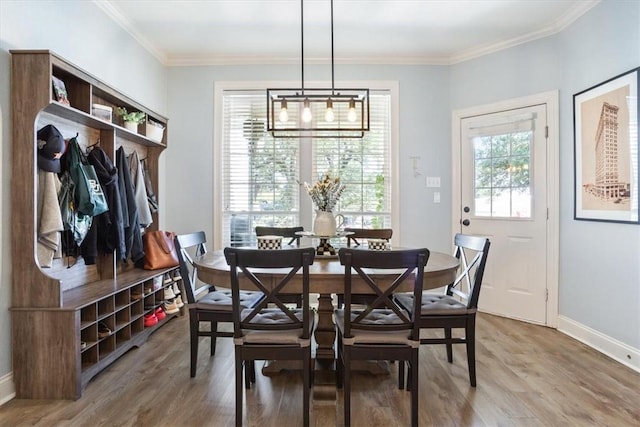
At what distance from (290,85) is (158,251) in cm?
222

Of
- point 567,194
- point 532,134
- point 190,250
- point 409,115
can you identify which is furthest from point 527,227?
point 190,250

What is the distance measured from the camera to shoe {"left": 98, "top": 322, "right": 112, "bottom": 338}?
252 cm

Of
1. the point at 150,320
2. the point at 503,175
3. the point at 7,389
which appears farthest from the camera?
the point at 503,175

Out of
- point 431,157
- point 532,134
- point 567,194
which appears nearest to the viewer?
point 567,194

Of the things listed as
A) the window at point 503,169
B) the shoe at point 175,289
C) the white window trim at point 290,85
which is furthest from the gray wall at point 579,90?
the shoe at point 175,289

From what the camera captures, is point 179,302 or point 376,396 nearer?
point 376,396

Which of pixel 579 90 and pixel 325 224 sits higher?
pixel 579 90

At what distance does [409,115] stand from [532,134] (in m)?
1.23

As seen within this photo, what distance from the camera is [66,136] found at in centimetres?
261

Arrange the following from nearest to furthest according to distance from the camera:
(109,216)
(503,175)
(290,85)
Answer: (109,216), (503,175), (290,85)

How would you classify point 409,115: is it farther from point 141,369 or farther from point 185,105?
point 141,369

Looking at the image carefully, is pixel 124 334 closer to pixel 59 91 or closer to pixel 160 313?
pixel 160 313

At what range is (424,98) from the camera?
13.7 ft

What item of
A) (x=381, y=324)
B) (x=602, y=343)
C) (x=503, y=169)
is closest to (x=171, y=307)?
(x=381, y=324)
